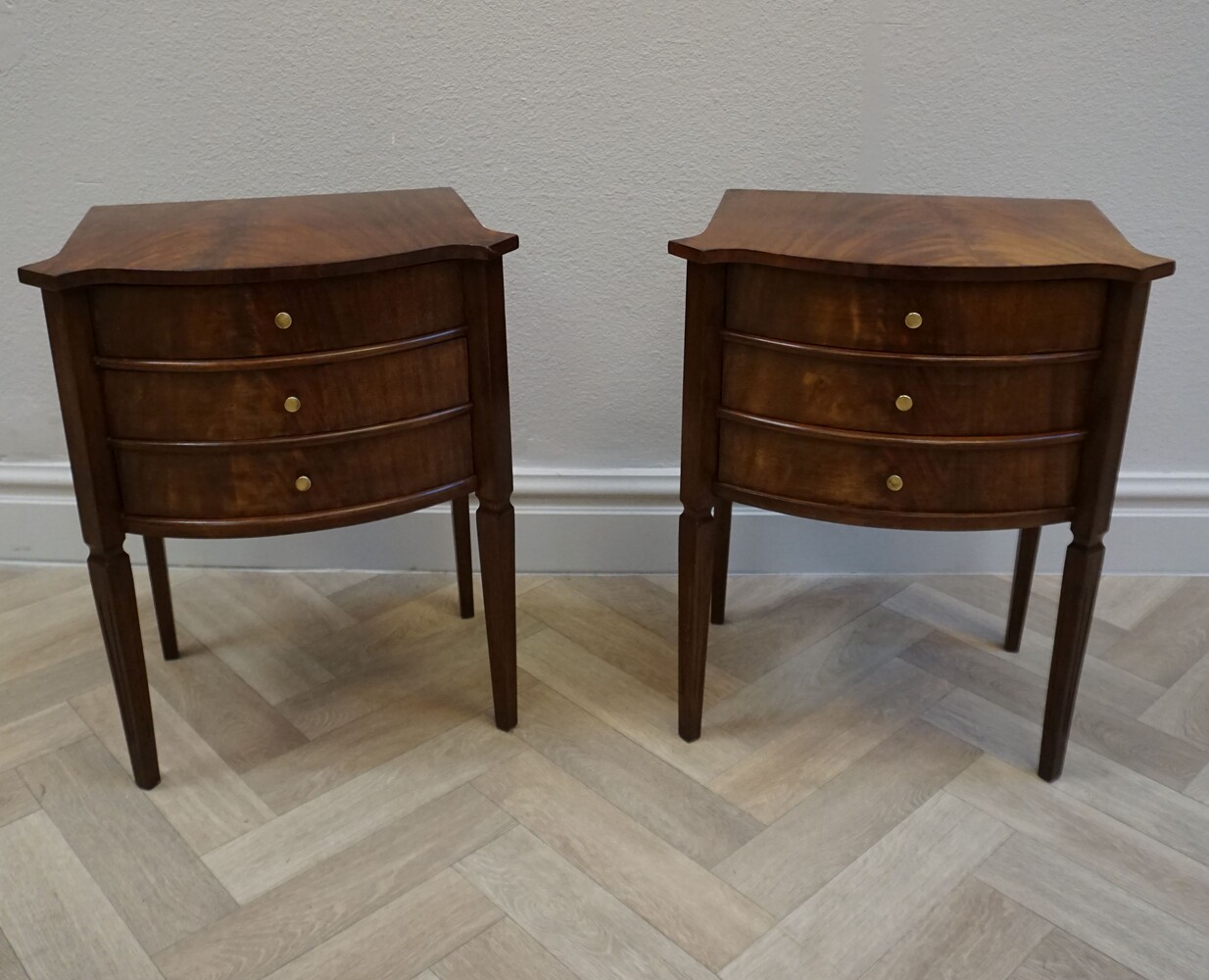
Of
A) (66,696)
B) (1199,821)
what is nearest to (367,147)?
(66,696)

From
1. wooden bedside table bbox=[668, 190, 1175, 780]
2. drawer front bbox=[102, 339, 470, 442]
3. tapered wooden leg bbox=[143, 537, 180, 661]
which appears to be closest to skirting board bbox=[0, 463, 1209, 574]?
tapered wooden leg bbox=[143, 537, 180, 661]

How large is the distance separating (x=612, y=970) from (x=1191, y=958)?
622mm

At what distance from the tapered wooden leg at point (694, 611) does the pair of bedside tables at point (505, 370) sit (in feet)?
0.12

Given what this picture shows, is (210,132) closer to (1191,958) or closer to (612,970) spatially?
(612,970)

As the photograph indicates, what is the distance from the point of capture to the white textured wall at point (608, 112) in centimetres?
166

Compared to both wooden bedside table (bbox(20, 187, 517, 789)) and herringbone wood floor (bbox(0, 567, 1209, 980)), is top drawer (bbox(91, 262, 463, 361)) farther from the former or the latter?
herringbone wood floor (bbox(0, 567, 1209, 980))

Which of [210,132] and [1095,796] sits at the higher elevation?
[210,132]

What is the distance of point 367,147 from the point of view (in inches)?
68.7

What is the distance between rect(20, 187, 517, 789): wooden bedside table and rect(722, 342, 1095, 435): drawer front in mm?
372

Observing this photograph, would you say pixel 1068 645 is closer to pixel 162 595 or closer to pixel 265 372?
pixel 265 372

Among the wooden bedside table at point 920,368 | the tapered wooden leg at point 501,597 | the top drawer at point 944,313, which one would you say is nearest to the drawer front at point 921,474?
the wooden bedside table at point 920,368

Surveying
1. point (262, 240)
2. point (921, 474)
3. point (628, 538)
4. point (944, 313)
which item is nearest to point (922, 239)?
point (944, 313)

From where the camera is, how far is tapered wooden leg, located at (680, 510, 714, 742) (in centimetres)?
144

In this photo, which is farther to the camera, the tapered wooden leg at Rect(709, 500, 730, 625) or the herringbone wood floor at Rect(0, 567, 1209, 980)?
the tapered wooden leg at Rect(709, 500, 730, 625)
